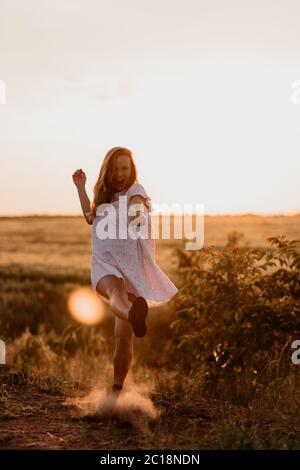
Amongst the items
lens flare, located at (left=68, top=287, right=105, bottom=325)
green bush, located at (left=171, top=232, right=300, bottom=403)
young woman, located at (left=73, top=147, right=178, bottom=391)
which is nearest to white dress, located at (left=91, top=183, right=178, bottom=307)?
Result: young woman, located at (left=73, top=147, right=178, bottom=391)

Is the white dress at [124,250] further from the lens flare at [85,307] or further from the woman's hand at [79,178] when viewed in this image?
the lens flare at [85,307]

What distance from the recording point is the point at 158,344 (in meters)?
14.1

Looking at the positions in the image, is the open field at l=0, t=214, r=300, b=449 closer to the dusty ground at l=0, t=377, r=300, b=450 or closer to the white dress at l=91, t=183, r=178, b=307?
the dusty ground at l=0, t=377, r=300, b=450

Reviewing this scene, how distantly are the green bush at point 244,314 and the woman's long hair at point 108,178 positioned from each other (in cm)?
199

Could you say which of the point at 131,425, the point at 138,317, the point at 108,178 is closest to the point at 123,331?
the point at 138,317

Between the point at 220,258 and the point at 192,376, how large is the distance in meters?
1.33

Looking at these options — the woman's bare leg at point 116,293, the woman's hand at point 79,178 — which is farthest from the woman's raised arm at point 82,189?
the woman's bare leg at point 116,293

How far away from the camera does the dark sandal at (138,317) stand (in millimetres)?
5340

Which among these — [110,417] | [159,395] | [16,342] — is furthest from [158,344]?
[110,417]

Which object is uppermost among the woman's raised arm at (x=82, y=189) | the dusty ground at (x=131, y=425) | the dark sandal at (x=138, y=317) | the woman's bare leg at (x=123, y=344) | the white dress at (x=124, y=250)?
the woman's raised arm at (x=82, y=189)

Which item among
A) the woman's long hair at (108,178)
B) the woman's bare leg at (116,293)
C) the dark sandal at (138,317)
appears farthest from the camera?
the woman's long hair at (108,178)

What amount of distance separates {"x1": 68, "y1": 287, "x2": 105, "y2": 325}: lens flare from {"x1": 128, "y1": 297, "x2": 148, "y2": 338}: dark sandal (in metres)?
9.53

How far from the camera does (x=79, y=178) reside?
6.21 meters
